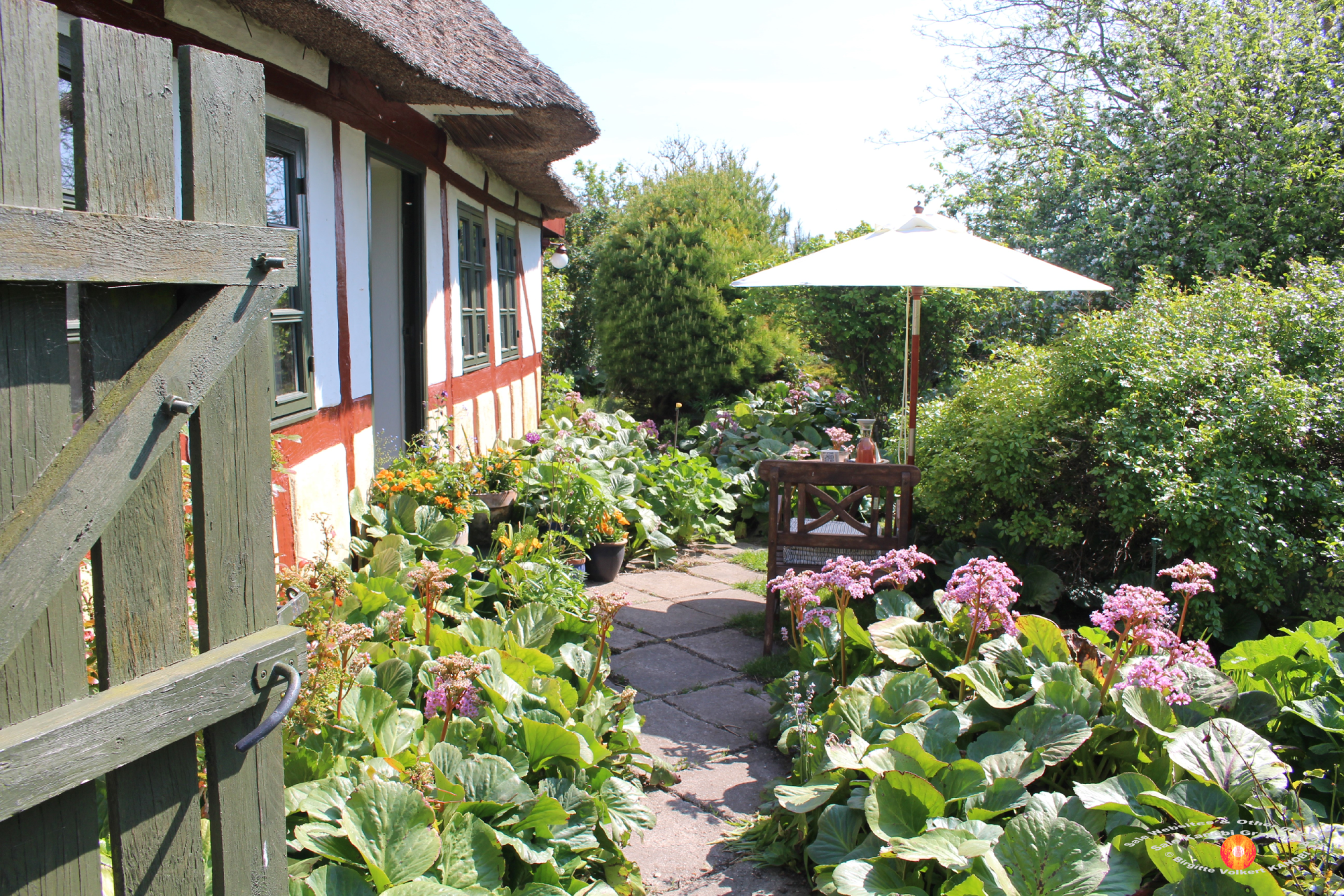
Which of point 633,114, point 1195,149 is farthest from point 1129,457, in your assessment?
point 633,114

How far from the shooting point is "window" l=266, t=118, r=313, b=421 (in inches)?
142

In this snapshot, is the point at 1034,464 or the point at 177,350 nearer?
the point at 177,350

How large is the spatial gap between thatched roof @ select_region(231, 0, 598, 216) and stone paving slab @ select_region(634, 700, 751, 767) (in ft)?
9.29

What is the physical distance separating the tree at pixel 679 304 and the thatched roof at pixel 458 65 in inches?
142

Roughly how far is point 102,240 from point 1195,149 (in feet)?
29.7

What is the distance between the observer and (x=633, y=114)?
2573cm

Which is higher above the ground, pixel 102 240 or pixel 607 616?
pixel 102 240

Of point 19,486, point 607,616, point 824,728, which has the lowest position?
point 824,728

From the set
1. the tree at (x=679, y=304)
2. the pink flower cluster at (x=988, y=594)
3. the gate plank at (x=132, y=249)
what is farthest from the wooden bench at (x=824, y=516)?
the tree at (x=679, y=304)

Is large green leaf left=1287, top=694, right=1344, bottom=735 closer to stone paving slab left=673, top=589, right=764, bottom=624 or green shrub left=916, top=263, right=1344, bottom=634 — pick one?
green shrub left=916, top=263, right=1344, bottom=634

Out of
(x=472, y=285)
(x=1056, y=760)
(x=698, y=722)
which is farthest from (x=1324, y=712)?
(x=472, y=285)

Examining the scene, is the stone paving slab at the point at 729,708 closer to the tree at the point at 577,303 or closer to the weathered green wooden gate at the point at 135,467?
the weathered green wooden gate at the point at 135,467

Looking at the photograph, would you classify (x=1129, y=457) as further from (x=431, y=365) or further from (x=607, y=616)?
(x=431, y=365)

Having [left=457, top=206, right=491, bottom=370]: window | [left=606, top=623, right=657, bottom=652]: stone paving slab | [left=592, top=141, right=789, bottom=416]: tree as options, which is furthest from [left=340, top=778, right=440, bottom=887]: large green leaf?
[left=592, top=141, right=789, bottom=416]: tree
